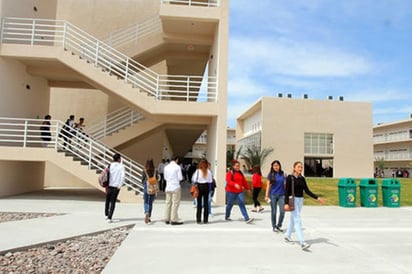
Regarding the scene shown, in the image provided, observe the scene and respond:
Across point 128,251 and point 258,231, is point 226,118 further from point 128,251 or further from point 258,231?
point 128,251

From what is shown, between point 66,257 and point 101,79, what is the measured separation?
8707 millimetres

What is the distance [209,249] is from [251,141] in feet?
143

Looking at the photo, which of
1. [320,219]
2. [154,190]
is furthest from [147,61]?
[320,219]

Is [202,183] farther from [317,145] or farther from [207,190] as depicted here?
[317,145]

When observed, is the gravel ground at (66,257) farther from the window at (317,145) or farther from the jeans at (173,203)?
the window at (317,145)

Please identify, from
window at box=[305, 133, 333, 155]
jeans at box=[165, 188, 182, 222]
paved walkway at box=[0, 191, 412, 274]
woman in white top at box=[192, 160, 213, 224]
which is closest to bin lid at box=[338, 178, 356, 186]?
paved walkway at box=[0, 191, 412, 274]

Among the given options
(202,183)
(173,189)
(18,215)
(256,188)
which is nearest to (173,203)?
(173,189)

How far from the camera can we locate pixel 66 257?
6238 mm

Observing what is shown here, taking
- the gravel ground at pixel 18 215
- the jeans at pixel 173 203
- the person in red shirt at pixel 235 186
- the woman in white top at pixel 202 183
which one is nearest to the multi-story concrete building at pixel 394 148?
the person in red shirt at pixel 235 186

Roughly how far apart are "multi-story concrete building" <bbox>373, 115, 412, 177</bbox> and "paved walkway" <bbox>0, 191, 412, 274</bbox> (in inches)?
2222

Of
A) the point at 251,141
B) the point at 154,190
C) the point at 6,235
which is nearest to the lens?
the point at 6,235

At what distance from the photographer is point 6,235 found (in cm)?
725

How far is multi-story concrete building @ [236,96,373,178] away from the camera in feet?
140

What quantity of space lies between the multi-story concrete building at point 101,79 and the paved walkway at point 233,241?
3.70m
